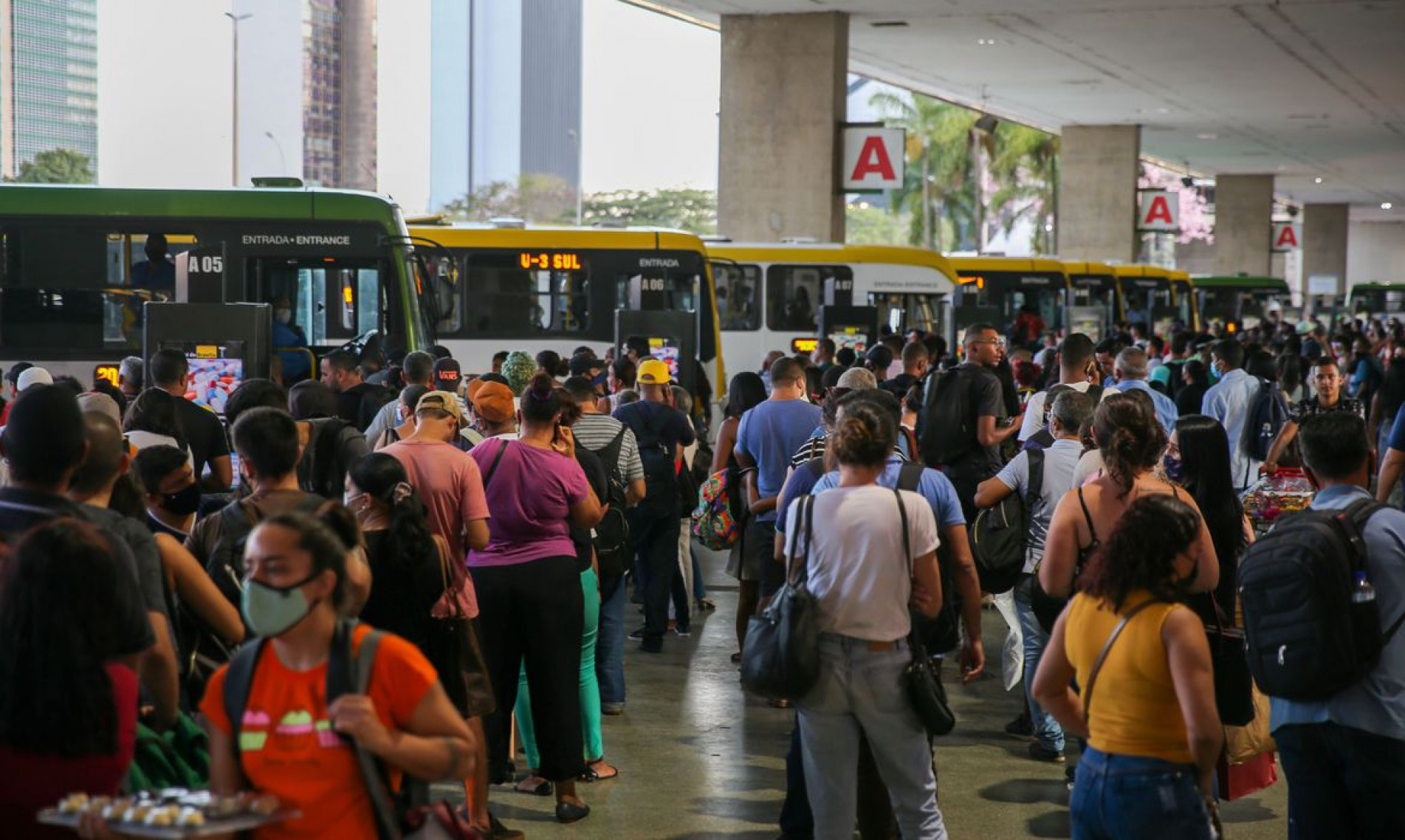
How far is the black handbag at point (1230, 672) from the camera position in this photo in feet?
20.0

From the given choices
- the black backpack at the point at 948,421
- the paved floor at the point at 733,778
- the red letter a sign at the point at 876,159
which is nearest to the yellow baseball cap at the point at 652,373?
the black backpack at the point at 948,421

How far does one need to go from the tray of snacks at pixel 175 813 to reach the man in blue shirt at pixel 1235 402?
10.8 meters

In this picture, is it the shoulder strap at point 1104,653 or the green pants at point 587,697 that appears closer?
the shoulder strap at point 1104,653

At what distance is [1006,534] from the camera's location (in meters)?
8.03

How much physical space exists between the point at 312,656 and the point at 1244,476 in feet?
35.5

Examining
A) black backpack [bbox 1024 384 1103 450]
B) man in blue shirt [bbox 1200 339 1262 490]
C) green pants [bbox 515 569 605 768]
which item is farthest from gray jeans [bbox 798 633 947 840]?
man in blue shirt [bbox 1200 339 1262 490]

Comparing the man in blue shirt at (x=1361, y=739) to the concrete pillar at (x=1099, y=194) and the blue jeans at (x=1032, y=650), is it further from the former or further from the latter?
the concrete pillar at (x=1099, y=194)

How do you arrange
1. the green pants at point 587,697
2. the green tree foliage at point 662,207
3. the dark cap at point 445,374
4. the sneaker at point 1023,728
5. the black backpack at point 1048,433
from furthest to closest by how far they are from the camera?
the green tree foliage at point 662,207, the dark cap at point 445,374, the sneaker at point 1023,728, the black backpack at point 1048,433, the green pants at point 587,697

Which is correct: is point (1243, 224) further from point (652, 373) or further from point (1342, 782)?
point (1342, 782)

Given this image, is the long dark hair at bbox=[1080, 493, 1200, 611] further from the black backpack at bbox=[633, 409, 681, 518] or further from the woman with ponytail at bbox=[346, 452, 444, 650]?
the black backpack at bbox=[633, 409, 681, 518]

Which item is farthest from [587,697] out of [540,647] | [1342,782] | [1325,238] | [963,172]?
[963,172]

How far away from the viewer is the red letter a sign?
26.4 m

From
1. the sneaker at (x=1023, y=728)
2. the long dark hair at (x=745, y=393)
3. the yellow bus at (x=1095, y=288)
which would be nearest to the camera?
the sneaker at (x=1023, y=728)

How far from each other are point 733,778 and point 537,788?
97 cm
